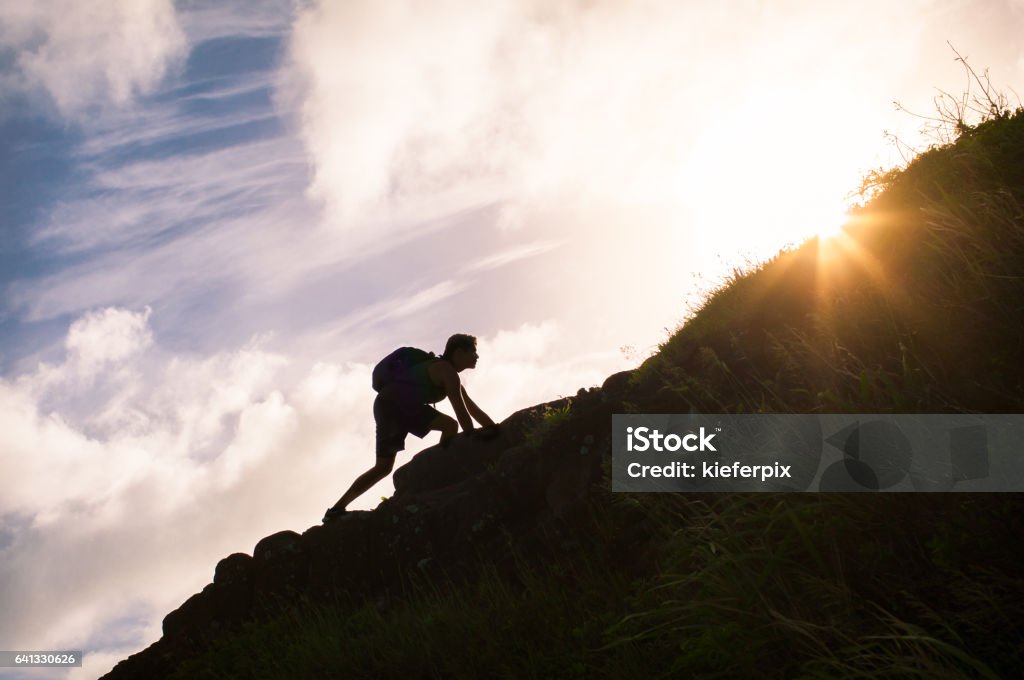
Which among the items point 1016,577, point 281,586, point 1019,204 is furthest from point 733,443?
point 281,586

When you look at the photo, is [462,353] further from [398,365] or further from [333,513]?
[333,513]

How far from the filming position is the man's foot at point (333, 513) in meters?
8.05

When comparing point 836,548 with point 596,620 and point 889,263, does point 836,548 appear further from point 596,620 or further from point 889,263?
point 889,263

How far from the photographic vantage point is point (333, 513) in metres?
8.12

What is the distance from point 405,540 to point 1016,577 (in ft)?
18.3

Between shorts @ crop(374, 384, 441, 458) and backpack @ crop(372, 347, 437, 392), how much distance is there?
0.12 m

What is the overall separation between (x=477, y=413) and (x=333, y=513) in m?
1.95

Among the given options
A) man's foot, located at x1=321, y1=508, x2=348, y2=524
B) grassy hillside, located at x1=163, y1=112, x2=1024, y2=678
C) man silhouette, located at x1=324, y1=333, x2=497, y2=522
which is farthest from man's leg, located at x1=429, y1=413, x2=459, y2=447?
grassy hillside, located at x1=163, y1=112, x2=1024, y2=678

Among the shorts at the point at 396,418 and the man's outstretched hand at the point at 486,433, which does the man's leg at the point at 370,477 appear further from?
the man's outstretched hand at the point at 486,433

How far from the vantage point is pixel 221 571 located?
8.23m

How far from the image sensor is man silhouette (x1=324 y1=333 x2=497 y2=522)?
27.4 feet

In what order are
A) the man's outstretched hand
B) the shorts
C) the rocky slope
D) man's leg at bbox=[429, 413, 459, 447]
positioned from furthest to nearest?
1. man's leg at bbox=[429, 413, 459, 447]
2. the shorts
3. the man's outstretched hand
4. the rocky slope

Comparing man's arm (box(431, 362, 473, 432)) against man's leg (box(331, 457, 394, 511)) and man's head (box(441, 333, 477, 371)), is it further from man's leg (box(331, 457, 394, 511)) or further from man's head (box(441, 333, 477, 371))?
man's leg (box(331, 457, 394, 511))

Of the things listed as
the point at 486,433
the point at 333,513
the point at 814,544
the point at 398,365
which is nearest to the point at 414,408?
the point at 398,365
